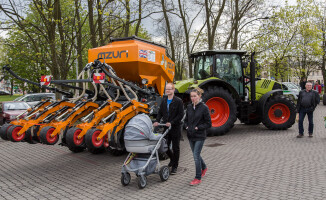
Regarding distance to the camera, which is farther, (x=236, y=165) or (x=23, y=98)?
(x=23, y=98)

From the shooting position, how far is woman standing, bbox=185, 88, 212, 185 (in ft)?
16.6

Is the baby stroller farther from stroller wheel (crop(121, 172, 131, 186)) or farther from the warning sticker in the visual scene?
the warning sticker

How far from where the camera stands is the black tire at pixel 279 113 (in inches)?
418

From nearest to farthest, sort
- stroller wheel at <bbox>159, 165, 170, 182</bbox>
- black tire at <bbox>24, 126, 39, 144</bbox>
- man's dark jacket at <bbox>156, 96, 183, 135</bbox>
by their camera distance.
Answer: stroller wheel at <bbox>159, 165, 170, 182</bbox> < man's dark jacket at <bbox>156, 96, 183, 135</bbox> < black tire at <bbox>24, 126, 39, 144</bbox>

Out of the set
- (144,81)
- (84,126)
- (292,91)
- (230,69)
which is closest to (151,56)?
(144,81)

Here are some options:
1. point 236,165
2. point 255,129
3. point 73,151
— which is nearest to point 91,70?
point 73,151

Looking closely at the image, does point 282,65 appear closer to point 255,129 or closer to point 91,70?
point 255,129

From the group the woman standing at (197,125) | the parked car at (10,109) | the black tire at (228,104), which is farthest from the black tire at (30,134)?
the parked car at (10,109)

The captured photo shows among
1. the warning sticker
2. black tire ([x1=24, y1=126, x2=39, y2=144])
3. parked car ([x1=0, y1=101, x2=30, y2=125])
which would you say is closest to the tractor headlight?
the warning sticker

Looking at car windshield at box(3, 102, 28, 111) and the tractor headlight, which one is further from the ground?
Result: the tractor headlight

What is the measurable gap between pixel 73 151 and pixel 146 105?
2689 mm

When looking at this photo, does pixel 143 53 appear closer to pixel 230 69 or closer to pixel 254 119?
pixel 230 69

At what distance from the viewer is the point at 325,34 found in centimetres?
3003

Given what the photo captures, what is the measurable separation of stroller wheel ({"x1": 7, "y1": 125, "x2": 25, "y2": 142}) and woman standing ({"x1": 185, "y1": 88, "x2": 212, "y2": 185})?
3.58 meters
